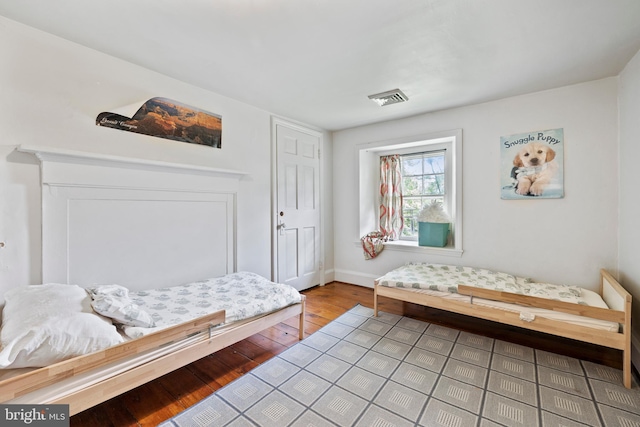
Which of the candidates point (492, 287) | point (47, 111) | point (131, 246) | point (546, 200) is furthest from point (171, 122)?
point (546, 200)

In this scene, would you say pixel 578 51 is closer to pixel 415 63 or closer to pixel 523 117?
pixel 523 117

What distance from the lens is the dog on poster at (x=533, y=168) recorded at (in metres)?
2.65

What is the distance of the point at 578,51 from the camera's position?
1976 millimetres

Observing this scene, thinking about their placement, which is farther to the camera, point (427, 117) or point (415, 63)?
point (427, 117)

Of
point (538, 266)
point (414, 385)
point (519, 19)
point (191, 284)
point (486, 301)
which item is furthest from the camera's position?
point (538, 266)

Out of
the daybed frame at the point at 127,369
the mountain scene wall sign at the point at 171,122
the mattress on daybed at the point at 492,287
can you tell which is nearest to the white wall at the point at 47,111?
the mountain scene wall sign at the point at 171,122

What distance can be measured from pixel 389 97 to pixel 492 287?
2136mm

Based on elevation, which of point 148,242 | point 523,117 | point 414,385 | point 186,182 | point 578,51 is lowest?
point 414,385

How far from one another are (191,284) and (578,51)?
3653 millimetres

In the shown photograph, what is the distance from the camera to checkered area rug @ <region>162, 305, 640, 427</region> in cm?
150

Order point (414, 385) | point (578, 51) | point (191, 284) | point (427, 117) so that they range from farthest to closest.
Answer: point (427, 117) < point (191, 284) < point (578, 51) < point (414, 385)

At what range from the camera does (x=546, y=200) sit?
269cm

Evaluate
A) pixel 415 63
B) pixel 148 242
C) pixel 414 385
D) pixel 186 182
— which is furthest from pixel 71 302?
pixel 415 63

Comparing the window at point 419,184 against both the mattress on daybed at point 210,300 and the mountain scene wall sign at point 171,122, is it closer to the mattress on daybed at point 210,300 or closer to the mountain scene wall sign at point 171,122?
the mattress on daybed at point 210,300
